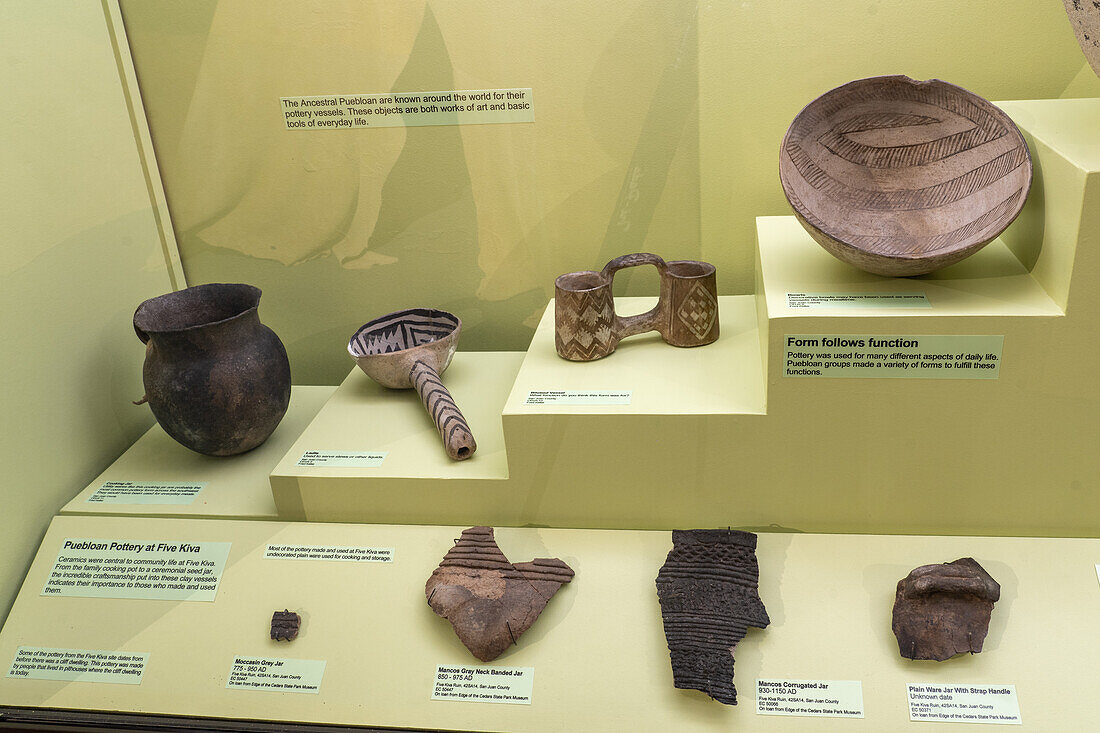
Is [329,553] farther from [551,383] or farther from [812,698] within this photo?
[812,698]

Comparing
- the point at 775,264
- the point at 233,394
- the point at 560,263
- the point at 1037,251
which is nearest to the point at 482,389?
the point at 560,263

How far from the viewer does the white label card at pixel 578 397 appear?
1.59 m

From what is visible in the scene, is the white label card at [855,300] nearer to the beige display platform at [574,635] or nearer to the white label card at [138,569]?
the beige display platform at [574,635]

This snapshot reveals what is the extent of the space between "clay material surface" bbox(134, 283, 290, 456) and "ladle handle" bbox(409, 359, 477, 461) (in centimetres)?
31

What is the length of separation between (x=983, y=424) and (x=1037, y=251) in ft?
1.04

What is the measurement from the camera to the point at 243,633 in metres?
1.56

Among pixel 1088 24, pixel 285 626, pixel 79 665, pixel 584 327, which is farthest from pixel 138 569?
pixel 1088 24

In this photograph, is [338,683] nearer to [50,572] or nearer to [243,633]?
[243,633]

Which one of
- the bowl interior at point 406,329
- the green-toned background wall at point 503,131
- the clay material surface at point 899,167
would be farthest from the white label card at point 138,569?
the clay material surface at point 899,167

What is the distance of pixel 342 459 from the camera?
1737 mm

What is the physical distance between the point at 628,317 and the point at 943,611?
2.72ft

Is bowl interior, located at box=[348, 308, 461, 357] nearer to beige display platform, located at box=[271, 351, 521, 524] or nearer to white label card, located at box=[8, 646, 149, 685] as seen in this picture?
beige display platform, located at box=[271, 351, 521, 524]

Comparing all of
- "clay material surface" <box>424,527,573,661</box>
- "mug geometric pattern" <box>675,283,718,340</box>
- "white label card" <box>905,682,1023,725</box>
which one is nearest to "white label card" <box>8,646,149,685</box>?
"clay material surface" <box>424,527,573,661</box>

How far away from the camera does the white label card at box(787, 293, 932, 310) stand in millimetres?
1428
